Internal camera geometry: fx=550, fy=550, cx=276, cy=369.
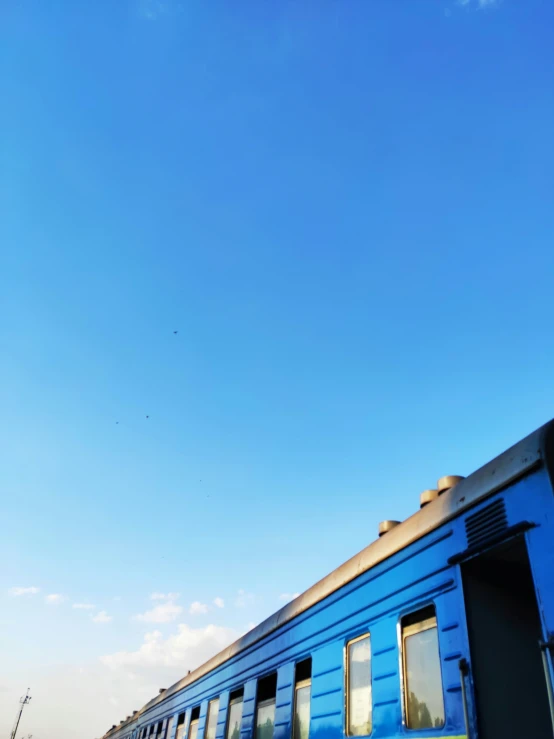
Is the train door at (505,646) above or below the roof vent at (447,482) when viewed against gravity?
below

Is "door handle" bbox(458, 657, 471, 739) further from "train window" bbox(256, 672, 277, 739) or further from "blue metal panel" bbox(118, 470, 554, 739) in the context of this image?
"train window" bbox(256, 672, 277, 739)

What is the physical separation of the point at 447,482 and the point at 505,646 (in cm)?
135

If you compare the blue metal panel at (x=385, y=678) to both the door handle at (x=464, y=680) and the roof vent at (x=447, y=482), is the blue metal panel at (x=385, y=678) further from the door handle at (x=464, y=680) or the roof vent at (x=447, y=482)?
the roof vent at (x=447, y=482)

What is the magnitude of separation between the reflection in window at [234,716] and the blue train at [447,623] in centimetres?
196

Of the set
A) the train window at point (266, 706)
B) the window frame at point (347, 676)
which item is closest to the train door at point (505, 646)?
the window frame at point (347, 676)

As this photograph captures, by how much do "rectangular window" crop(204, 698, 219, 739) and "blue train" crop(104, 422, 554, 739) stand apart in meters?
3.42

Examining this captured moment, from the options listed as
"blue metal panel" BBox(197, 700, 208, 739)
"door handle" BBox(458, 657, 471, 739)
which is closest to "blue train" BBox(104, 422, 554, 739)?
"door handle" BBox(458, 657, 471, 739)

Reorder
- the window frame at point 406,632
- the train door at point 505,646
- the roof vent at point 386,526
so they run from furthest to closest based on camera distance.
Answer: the roof vent at point 386,526 → the window frame at point 406,632 → the train door at point 505,646

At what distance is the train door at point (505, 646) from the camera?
3.47m

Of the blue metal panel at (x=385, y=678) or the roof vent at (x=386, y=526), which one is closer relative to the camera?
the blue metal panel at (x=385, y=678)

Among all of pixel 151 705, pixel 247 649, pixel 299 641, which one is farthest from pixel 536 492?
pixel 151 705

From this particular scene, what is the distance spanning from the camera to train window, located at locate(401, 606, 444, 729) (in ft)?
12.8

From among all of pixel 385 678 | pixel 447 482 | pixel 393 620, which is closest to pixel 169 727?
pixel 385 678

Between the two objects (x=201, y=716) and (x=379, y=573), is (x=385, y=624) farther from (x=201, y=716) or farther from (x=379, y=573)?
(x=201, y=716)
